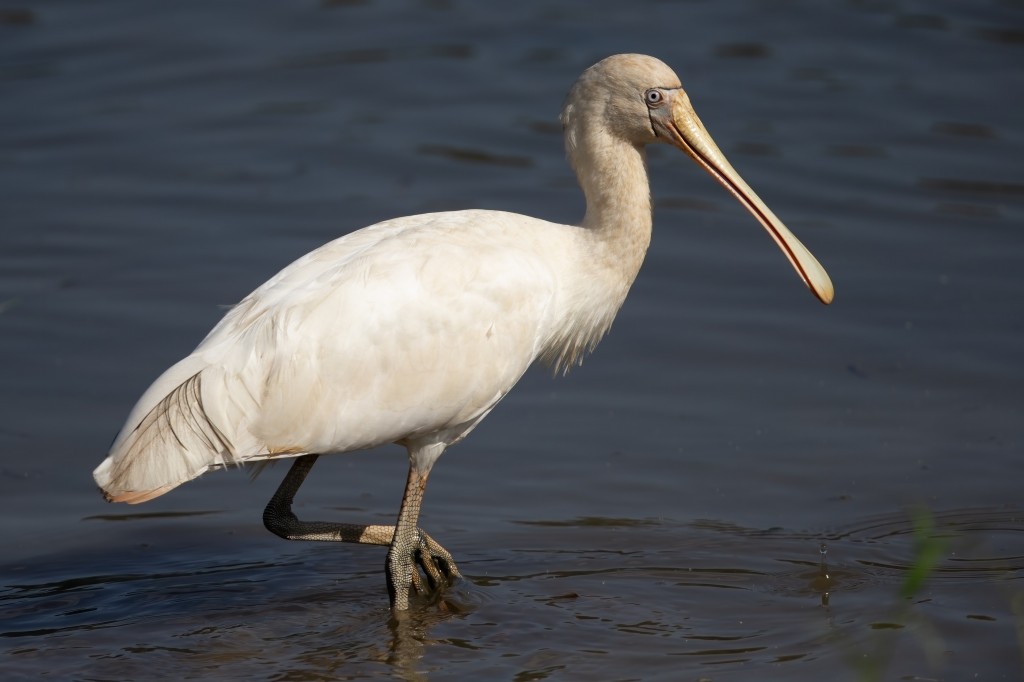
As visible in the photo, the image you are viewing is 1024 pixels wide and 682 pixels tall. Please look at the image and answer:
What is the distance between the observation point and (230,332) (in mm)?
7695

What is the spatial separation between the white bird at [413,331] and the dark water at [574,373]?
0.90 meters

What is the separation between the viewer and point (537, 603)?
8.28 meters

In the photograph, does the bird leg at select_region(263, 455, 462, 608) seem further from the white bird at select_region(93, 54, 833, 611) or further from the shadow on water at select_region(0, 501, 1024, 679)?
the shadow on water at select_region(0, 501, 1024, 679)

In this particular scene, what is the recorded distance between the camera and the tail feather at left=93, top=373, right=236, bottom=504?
741cm

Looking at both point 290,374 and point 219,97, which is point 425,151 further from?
point 290,374

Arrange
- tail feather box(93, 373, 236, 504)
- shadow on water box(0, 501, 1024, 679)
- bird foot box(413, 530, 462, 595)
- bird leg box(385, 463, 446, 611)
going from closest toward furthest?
tail feather box(93, 373, 236, 504) → shadow on water box(0, 501, 1024, 679) → bird leg box(385, 463, 446, 611) → bird foot box(413, 530, 462, 595)

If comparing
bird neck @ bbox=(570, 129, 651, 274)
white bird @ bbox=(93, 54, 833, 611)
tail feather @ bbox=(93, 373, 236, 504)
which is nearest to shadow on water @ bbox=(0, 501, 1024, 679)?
white bird @ bbox=(93, 54, 833, 611)

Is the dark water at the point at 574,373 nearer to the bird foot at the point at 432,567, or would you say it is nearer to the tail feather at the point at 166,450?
the bird foot at the point at 432,567

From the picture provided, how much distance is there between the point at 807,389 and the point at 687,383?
793mm

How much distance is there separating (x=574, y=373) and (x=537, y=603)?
308 centimetres

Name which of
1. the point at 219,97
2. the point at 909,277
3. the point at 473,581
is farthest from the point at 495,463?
the point at 219,97

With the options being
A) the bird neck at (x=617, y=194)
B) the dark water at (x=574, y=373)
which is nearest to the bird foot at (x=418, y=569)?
the dark water at (x=574, y=373)

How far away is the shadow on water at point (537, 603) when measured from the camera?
7.71 m

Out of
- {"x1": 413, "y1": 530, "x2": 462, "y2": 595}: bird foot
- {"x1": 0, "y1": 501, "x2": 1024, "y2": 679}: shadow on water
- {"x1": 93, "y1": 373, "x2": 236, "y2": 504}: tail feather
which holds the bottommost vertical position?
{"x1": 0, "y1": 501, "x2": 1024, "y2": 679}: shadow on water
